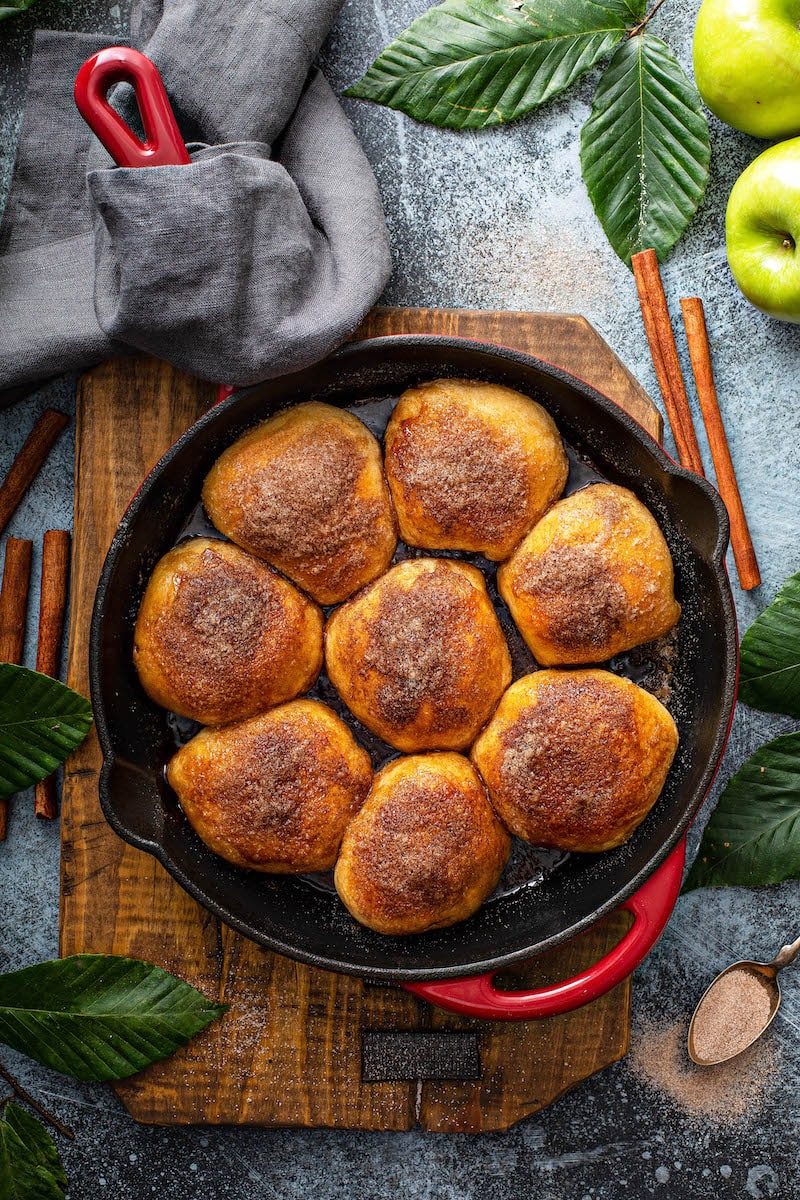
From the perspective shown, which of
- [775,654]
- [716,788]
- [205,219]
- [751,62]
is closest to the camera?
[205,219]

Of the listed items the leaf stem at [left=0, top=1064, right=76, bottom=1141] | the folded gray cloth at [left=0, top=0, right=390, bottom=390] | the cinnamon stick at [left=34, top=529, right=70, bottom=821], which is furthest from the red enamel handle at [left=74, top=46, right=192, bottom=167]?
the leaf stem at [left=0, top=1064, right=76, bottom=1141]

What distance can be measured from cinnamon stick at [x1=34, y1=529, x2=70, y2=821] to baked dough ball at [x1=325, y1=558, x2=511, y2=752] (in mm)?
679

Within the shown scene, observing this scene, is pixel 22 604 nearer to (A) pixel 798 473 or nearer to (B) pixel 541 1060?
(B) pixel 541 1060

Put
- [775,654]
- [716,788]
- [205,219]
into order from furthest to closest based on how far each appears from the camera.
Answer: [716,788] → [775,654] → [205,219]

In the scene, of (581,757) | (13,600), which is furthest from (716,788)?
(13,600)

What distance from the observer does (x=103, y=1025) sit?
197 centimetres

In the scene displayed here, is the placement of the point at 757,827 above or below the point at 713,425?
below

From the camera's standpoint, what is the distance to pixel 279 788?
1825 millimetres

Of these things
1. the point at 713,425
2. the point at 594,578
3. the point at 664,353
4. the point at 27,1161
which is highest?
the point at 664,353

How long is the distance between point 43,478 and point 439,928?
4.34 feet

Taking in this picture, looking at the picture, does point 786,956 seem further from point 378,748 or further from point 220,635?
point 220,635

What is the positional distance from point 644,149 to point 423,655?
4.00 ft

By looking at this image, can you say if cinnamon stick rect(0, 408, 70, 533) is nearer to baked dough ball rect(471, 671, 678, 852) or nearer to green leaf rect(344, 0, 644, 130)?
green leaf rect(344, 0, 644, 130)

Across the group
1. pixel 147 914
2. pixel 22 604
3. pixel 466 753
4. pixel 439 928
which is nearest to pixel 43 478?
pixel 22 604
